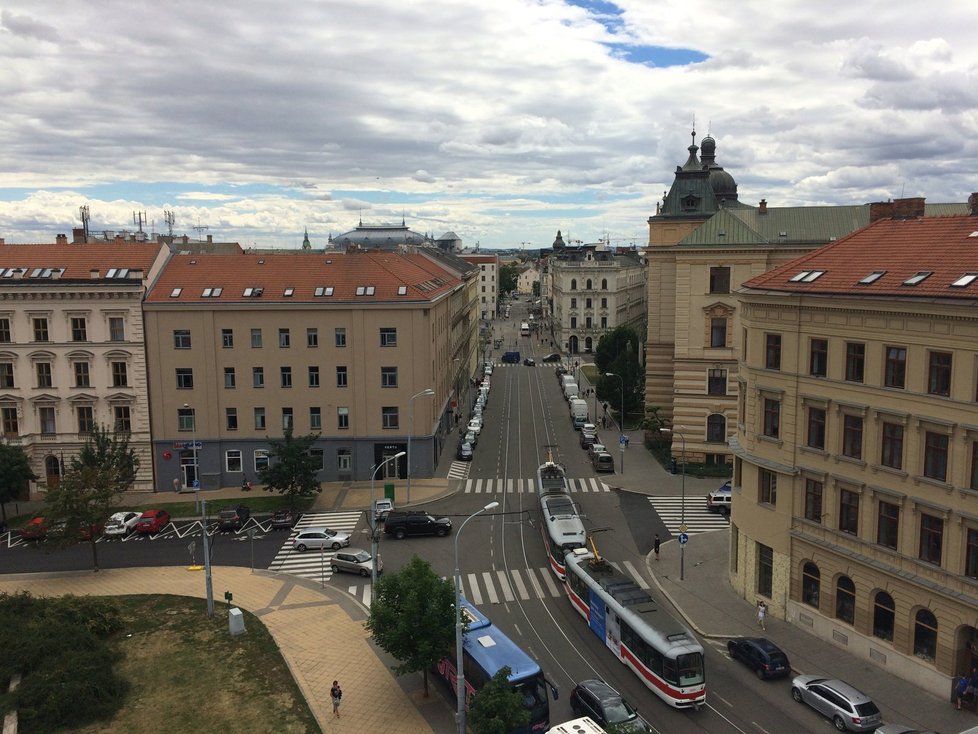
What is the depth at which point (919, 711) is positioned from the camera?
30.1 metres

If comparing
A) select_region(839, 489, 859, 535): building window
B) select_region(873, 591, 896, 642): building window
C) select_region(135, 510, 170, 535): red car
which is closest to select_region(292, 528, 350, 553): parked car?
select_region(135, 510, 170, 535): red car

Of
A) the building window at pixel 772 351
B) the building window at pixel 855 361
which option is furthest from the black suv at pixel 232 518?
the building window at pixel 855 361

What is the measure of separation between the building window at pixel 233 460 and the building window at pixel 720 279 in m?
41.5

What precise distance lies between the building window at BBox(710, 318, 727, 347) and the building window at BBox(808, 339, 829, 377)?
3027 centimetres

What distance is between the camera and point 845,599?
3575 centimetres

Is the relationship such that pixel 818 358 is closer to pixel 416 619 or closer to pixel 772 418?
pixel 772 418

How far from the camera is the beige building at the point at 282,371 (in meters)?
63.5

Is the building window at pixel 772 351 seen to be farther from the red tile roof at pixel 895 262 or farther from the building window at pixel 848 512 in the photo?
the building window at pixel 848 512

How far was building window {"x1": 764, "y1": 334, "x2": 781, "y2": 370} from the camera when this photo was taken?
38719mm

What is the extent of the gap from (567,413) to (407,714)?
67.5 meters

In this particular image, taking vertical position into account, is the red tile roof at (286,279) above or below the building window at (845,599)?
above

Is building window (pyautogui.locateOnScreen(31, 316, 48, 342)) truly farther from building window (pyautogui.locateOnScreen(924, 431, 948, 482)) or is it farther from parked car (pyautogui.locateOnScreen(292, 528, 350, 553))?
building window (pyautogui.locateOnScreen(924, 431, 948, 482))

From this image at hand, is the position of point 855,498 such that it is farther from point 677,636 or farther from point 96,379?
point 96,379

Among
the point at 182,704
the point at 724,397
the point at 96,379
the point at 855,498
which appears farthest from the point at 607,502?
the point at 96,379
